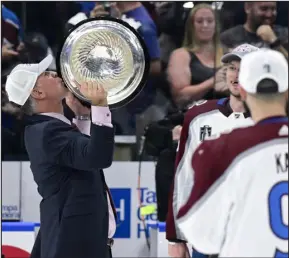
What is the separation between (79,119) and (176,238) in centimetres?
106

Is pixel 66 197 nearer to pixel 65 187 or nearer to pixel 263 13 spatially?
pixel 65 187

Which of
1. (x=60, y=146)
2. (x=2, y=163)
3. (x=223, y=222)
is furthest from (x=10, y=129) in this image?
(x=223, y=222)

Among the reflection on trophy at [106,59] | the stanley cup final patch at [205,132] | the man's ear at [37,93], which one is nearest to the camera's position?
the stanley cup final patch at [205,132]

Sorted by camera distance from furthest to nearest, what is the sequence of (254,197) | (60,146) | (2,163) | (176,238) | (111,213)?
(2,163) → (111,213) → (60,146) → (176,238) → (254,197)

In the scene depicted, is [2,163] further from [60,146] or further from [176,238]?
[176,238]

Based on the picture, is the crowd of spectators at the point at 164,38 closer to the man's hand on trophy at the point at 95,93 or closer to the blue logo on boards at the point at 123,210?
the blue logo on boards at the point at 123,210

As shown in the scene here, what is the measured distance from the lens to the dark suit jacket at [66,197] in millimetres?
3881

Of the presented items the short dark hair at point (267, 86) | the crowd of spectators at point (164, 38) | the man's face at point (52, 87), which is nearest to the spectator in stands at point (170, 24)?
the crowd of spectators at point (164, 38)

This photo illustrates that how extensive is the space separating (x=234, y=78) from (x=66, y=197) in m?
0.99

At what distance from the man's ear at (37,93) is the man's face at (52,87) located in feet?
0.03

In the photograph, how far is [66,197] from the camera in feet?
12.9

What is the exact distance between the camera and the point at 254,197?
8.73 ft

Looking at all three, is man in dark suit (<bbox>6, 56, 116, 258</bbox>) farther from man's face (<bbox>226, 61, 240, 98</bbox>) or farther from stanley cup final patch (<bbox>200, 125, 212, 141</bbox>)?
man's face (<bbox>226, 61, 240, 98</bbox>)

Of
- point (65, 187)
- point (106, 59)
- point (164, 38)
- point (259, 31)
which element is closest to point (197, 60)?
point (164, 38)
